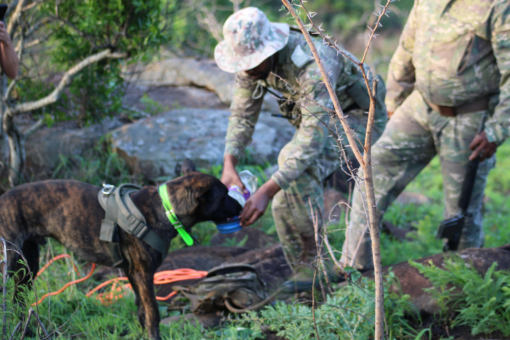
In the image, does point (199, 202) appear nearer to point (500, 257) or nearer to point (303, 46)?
point (303, 46)

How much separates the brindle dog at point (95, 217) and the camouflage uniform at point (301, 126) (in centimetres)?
62

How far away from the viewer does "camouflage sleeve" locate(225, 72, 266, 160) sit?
11.9 ft

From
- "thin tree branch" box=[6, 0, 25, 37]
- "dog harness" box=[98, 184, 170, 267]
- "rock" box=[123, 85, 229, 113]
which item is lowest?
"rock" box=[123, 85, 229, 113]

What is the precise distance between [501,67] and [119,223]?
2800 millimetres

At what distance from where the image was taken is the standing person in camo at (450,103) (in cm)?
296

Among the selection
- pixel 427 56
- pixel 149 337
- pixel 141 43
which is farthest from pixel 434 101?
pixel 141 43

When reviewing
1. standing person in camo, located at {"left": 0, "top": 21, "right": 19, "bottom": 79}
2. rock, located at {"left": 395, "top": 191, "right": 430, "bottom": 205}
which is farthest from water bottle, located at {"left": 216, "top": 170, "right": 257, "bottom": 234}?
rock, located at {"left": 395, "top": 191, "right": 430, "bottom": 205}

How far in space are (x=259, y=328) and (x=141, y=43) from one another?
3560mm

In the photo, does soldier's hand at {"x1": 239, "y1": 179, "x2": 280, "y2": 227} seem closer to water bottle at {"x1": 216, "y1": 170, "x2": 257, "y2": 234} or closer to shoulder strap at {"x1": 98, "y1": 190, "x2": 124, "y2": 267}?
water bottle at {"x1": 216, "y1": 170, "x2": 257, "y2": 234}

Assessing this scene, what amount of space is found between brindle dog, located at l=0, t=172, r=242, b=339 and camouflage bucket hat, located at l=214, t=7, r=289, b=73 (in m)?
0.87

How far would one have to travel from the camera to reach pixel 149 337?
2680 millimetres

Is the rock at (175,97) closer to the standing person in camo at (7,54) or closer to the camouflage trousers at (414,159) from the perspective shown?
the standing person in camo at (7,54)

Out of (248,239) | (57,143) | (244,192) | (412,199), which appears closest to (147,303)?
(244,192)

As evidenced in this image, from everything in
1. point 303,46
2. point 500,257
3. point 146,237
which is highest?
point 303,46
